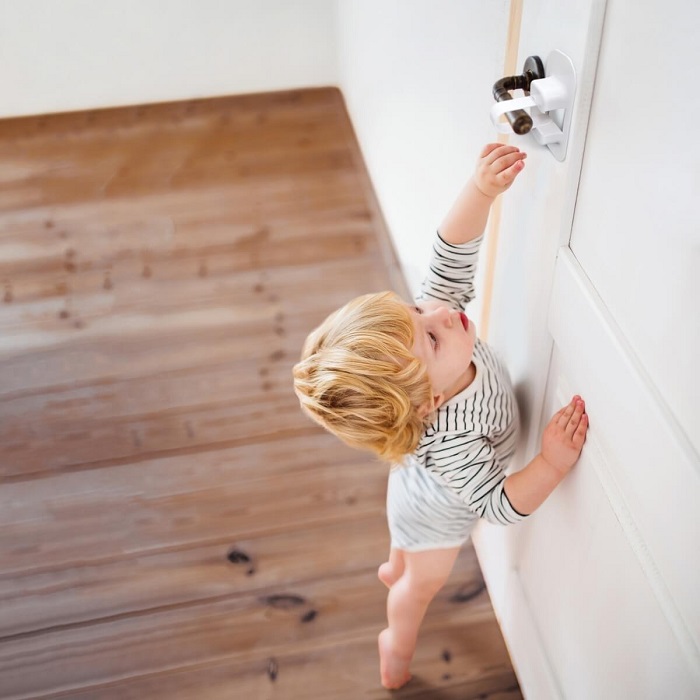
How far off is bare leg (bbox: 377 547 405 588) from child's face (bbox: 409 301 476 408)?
0.45m

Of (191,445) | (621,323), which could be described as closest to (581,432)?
(621,323)

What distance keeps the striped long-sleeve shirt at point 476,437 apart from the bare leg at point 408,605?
20 cm

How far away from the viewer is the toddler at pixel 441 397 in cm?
89

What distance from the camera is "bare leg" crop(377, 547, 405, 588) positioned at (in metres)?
1.32

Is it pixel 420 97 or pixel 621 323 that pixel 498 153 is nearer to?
pixel 621 323

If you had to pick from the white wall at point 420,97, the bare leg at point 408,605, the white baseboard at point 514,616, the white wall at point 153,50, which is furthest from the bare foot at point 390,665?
the white wall at point 153,50

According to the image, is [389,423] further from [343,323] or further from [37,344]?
[37,344]

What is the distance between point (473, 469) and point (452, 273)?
269 millimetres

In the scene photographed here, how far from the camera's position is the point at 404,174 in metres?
1.77

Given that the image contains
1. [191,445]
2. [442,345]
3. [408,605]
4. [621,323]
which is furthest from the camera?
[191,445]

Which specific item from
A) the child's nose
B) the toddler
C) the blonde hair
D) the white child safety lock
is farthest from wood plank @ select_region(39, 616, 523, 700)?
the white child safety lock

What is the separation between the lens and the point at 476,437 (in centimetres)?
99

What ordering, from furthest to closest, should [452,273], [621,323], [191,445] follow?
[191,445] → [452,273] → [621,323]

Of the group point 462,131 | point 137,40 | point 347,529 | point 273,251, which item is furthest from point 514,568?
point 137,40
